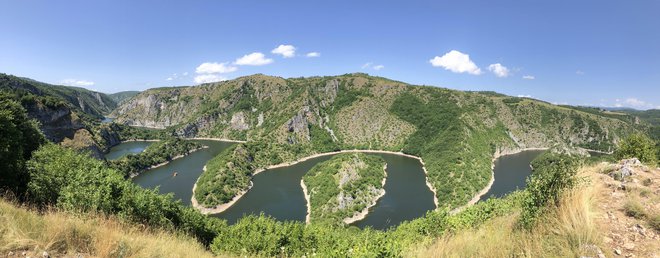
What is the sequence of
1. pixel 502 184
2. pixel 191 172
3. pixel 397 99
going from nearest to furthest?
pixel 502 184, pixel 191 172, pixel 397 99

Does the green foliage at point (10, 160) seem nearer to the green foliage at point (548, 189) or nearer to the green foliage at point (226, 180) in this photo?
the green foliage at point (548, 189)

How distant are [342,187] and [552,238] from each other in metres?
63.0

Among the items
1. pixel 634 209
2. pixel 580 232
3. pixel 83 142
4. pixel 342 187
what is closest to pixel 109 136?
pixel 83 142

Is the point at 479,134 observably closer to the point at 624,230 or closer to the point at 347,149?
the point at 347,149

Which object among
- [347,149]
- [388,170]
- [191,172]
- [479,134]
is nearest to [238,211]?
[191,172]

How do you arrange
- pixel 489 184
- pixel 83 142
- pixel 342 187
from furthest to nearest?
pixel 83 142, pixel 489 184, pixel 342 187

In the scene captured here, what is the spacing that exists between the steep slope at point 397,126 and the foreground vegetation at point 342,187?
18.7m

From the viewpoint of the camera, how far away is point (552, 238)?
6.24m

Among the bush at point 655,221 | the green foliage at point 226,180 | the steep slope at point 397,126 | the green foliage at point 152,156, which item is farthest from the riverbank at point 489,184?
the green foliage at point 152,156

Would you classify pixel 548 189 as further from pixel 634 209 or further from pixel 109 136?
pixel 109 136

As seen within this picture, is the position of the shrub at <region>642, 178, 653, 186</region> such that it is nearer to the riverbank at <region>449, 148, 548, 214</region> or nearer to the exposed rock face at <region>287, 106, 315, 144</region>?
the riverbank at <region>449, 148, 548, 214</region>

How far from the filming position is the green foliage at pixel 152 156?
9244 cm

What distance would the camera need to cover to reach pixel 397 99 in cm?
16800

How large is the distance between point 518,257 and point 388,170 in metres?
98.5
